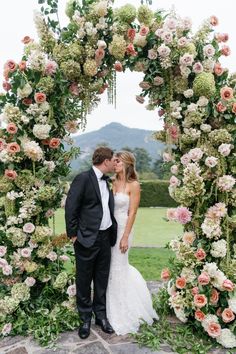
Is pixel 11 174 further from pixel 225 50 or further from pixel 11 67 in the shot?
pixel 225 50

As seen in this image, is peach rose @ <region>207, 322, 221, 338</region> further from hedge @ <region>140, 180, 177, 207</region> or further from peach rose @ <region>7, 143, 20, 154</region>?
hedge @ <region>140, 180, 177, 207</region>

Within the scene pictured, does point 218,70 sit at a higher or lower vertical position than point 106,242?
higher

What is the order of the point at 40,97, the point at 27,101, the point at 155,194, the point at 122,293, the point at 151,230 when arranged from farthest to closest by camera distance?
the point at 155,194
the point at 151,230
the point at 27,101
the point at 40,97
the point at 122,293

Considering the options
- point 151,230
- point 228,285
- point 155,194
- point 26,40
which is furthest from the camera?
point 155,194

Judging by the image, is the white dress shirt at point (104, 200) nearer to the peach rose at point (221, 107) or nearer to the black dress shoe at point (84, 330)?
the black dress shoe at point (84, 330)

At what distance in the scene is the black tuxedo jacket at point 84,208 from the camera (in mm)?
4633

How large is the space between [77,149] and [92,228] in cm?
119

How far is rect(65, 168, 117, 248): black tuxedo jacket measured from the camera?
4633mm

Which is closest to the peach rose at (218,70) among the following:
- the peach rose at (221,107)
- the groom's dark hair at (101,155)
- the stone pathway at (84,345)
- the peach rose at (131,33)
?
the peach rose at (221,107)

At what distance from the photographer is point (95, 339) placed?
4.73 m

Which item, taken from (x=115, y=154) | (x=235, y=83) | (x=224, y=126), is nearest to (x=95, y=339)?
(x=115, y=154)

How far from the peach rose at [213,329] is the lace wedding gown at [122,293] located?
730 millimetres

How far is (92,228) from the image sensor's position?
465cm

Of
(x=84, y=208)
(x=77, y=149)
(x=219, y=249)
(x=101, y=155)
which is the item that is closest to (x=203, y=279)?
(x=219, y=249)
